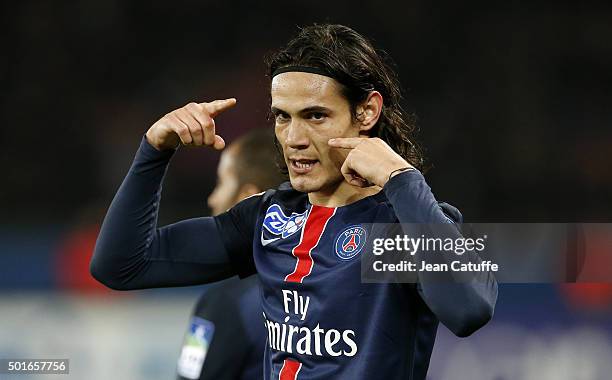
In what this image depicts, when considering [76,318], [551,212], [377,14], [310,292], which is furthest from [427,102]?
[310,292]

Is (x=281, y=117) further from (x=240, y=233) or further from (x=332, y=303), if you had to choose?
(x=332, y=303)

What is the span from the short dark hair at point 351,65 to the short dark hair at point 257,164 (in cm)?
89

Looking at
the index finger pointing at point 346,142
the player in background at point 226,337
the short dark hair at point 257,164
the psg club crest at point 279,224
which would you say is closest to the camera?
the index finger pointing at point 346,142

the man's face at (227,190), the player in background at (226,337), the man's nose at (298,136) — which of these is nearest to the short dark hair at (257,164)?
the man's face at (227,190)

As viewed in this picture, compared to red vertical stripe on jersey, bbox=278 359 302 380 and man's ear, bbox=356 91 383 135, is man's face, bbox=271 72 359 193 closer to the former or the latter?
man's ear, bbox=356 91 383 135

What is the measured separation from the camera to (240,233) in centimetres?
227

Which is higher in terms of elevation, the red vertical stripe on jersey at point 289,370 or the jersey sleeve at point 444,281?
the jersey sleeve at point 444,281

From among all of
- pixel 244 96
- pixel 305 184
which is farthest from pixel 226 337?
pixel 244 96

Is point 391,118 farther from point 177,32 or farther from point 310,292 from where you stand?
point 177,32

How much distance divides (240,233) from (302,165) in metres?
0.28

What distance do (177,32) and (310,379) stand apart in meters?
4.05

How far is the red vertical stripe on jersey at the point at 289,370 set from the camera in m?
2.02

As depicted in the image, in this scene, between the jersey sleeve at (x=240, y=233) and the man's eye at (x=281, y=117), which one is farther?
the jersey sleeve at (x=240, y=233)

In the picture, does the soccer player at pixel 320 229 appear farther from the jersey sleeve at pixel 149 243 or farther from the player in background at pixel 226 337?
the player in background at pixel 226 337
